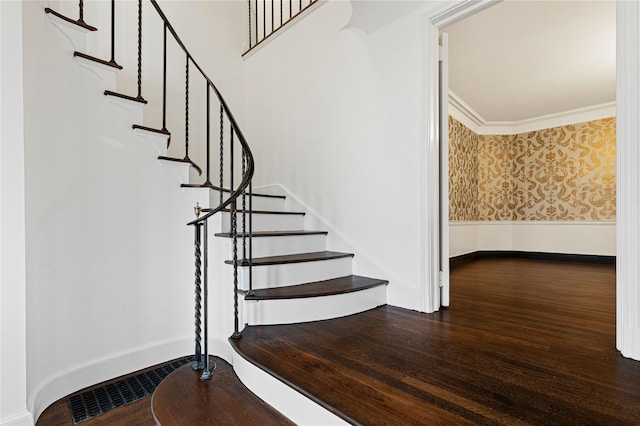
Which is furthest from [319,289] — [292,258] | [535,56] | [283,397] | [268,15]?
[268,15]

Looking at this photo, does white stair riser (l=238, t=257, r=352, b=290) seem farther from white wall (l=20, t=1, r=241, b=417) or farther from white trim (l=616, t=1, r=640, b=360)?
white trim (l=616, t=1, r=640, b=360)

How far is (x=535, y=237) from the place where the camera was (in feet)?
18.5

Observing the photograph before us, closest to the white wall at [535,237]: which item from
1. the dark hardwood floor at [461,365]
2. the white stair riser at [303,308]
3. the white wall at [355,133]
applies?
the white wall at [355,133]

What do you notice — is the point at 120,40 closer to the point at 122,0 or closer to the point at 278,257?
the point at 122,0

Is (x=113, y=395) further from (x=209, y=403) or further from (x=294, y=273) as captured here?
(x=294, y=273)

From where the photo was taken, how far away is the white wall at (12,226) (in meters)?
1.51

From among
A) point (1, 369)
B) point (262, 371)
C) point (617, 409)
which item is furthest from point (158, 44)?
point (617, 409)

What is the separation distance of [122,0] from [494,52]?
3.81 meters

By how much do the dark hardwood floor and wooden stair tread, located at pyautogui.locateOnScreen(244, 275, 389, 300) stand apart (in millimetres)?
182

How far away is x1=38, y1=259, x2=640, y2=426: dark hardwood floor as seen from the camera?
1163 millimetres

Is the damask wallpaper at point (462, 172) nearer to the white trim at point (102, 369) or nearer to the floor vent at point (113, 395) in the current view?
the white trim at point (102, 369)

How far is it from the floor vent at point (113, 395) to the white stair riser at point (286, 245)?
0.93 meters

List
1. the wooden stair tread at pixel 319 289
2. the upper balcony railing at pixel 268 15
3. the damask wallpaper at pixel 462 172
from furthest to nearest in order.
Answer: the damask wallpaper at pixel 462 172
the upper balcony railing at pixel 268 15
the wooden stair tread at pixel 319 289

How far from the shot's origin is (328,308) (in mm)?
2156
